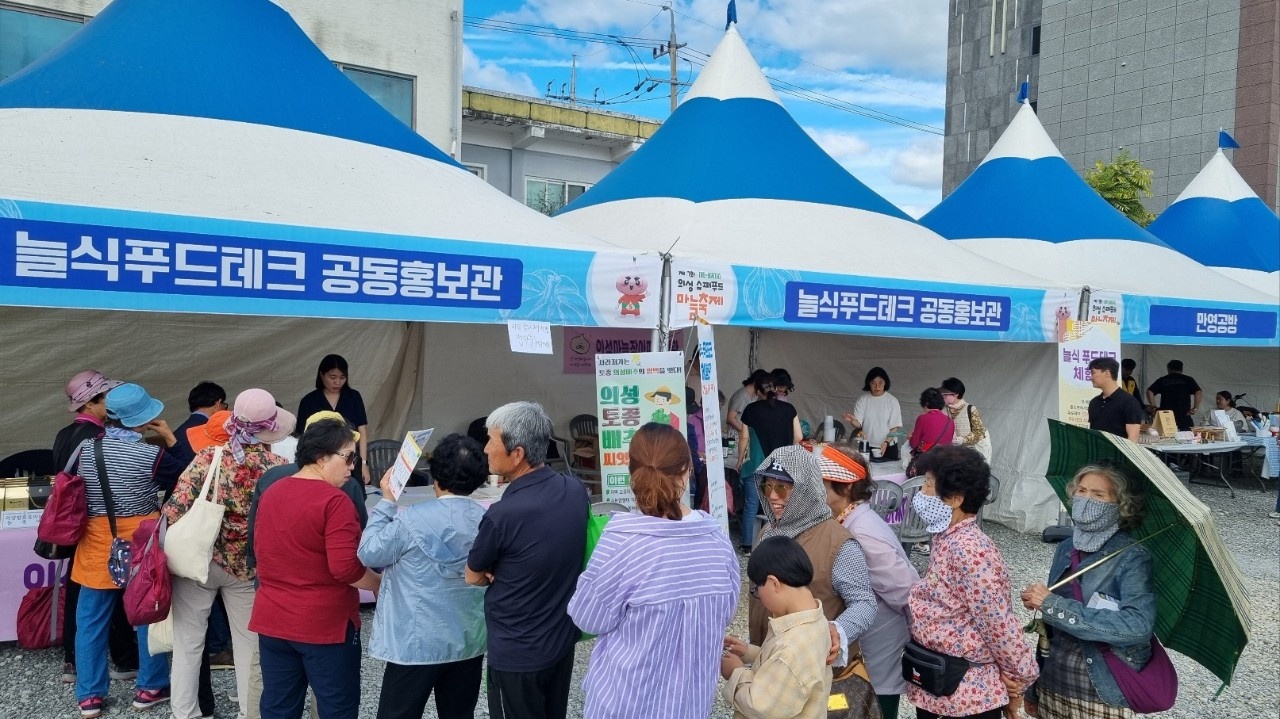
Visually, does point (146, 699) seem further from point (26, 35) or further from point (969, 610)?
point (26, 35)

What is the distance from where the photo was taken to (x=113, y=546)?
2.85 meters

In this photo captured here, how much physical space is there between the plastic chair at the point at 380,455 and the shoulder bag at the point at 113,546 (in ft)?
8.86

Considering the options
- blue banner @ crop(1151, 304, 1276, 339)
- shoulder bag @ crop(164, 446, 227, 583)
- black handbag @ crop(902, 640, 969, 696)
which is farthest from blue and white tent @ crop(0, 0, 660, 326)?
blue banner @ crop(1151, 304, 1276, 339)

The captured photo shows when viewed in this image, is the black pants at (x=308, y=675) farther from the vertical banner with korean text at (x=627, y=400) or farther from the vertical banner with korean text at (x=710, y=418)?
the vertical banner with korean text at (x=710, y=418)

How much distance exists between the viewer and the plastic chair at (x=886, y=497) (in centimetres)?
494

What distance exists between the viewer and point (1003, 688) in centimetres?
208

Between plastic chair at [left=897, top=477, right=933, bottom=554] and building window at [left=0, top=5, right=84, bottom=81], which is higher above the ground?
building window at [left=0, top=5, right=84, bottom=81]

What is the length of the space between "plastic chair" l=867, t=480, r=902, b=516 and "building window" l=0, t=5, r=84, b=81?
750 cm

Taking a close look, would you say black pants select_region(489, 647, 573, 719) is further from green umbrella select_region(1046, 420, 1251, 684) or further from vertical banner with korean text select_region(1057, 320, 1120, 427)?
vertical banner with korean text select_region(1057, 320, 1120, 427)

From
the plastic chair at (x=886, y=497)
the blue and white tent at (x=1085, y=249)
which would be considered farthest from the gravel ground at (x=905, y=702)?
Answer: the blue and white tent at (x=1085, y=249)

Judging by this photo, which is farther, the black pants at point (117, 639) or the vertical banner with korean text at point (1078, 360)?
the vertical banner with korean text at point (1078, 360)

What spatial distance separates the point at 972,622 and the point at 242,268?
293cm

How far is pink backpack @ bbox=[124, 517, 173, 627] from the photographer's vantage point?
2.60 meters

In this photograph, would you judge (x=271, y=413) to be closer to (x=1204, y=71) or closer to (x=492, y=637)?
(x=492, y=637)
